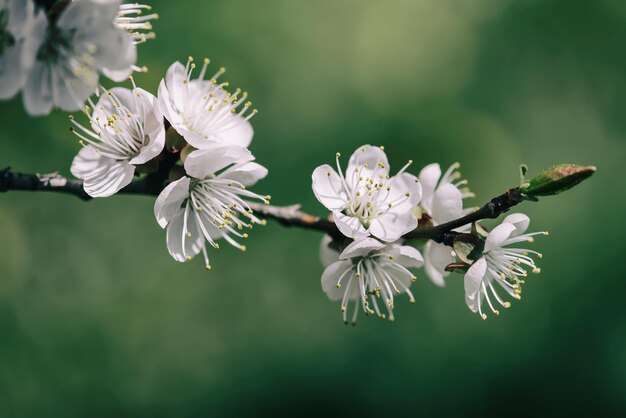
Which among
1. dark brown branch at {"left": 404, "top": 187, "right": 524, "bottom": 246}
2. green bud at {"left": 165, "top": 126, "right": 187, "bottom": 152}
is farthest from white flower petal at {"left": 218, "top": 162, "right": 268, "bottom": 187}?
dark brown branch at {"left": 404, "top": 187, "right": 524, "bottom": 246}

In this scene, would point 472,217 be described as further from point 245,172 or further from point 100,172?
point 100,172

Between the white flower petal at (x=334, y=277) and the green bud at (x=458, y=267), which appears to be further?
the white flower petal at (x=334, y=277)

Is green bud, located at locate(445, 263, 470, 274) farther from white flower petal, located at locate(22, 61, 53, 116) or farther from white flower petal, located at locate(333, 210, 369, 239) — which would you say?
white flower petal, located at locate(22, 61, 53, 116)

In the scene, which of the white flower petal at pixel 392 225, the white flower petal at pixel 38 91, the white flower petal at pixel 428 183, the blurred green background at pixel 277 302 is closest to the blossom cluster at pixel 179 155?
the white flower petal at pixel 38 91

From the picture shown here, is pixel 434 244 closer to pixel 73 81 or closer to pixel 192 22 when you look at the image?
pixel 73 81

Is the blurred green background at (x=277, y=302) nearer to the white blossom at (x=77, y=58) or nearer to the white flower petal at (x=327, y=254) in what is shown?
the white flower petal at (x=327, y=254)

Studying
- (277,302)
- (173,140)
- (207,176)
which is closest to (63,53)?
(173,140)
